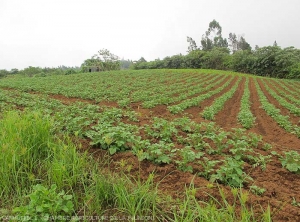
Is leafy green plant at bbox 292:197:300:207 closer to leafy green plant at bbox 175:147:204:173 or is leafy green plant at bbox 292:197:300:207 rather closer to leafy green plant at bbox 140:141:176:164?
leafy green plant at bbox 175:147:204:173

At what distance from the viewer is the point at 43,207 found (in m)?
1.67

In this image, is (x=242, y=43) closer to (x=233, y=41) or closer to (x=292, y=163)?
(x=233, y=41)

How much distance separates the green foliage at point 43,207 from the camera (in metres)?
1.59

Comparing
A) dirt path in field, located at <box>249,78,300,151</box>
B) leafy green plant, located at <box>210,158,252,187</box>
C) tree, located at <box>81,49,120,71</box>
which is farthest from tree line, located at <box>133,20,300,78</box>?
leafy green plant, located at <box>210,158,252,187</box>

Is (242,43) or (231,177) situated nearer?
(231,177)

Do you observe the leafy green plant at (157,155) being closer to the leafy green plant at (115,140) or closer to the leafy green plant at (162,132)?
the leafy green plant at (115,140)

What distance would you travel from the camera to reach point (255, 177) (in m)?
2.78

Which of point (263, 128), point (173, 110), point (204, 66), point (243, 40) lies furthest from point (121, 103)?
point (243, 40)

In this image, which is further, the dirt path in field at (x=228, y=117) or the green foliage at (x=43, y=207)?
the dirt path in field at (x=228, y=117)

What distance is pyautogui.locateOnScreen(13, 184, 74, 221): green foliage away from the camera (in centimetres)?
159

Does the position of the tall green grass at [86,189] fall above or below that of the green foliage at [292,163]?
above

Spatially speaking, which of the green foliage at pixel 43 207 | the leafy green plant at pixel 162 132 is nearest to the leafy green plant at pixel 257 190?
the leafy green plant at pixel 162 132

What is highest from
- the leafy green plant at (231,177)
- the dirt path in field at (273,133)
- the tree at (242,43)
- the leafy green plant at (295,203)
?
the tree at (242,43)

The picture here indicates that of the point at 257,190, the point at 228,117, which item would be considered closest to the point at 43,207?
the point at 257,190
